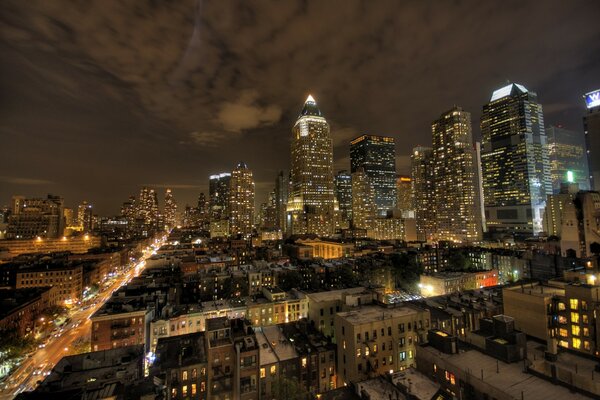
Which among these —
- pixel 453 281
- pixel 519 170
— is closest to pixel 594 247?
pixel 453 281

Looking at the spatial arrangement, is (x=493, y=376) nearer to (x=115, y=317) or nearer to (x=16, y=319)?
(x=115, y=317)

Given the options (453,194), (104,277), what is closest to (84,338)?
Result: (104,277)

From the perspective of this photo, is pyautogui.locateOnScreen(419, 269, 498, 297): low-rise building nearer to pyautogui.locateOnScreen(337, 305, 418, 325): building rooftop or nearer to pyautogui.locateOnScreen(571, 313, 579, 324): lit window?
pyautogui.locateOnScreen(571, 313, 579, 324): lit window

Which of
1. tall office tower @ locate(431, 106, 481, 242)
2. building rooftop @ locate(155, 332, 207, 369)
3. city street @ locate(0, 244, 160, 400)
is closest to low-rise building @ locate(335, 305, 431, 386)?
building rooftop @ locate(155, 332, 207, 369)

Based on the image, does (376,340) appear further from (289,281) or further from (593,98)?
(593,98)

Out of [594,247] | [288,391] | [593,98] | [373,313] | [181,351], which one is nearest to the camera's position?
[288,391]
